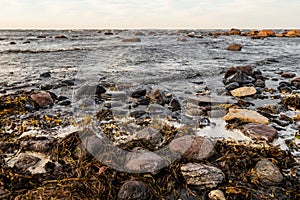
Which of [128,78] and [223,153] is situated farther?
[128,78]

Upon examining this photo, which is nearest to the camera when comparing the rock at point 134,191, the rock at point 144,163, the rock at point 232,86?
the rock at point 134,191

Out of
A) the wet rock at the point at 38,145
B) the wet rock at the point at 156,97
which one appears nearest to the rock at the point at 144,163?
the wet rock at the point at 38,145

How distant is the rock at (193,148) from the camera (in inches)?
105

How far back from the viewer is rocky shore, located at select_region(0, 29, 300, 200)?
7.43 ft

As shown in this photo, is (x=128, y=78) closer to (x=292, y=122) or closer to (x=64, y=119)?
(x=64, y=119)

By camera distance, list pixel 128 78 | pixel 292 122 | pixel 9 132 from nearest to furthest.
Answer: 1. pixel 9 132
2. pixel 292 122
3. pixel 128 78

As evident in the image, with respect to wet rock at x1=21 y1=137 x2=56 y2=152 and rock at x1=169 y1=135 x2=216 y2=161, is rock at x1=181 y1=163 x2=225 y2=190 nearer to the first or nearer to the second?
rock at x1=169 y1=135 x2=216 y2=161

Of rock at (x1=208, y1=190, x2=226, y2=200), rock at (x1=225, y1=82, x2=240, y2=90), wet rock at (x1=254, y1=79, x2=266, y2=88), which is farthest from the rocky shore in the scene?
wet rock at (x1=254, y1=79, x2=266, y2=88)

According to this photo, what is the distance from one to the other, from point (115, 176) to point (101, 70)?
250 inches

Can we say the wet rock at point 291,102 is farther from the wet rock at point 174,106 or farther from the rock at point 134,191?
the rock at point 134,191

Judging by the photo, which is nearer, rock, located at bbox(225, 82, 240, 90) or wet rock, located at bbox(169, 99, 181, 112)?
wet rock, located at bbox(169, 99, 181, 112)

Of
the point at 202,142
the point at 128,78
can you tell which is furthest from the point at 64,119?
the point at 128,78

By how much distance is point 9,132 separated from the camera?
3.40 metres

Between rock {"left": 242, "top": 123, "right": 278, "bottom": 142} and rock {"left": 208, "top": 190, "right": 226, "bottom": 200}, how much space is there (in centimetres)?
128
